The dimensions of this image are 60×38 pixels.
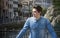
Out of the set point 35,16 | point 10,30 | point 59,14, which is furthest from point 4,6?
point 35,16

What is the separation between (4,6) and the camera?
635cm

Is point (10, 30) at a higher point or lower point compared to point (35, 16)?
lower

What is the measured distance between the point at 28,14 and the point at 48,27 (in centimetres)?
253

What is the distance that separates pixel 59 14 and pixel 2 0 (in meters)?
1.54

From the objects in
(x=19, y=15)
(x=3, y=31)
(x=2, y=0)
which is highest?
(x=2, y=0)

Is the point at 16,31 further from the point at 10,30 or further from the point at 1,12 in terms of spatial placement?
the point at 1,12

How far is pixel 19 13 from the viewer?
6.28 m

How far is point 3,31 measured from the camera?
6.41 meters

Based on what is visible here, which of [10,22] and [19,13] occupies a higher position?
[19,13]

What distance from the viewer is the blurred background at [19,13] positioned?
618 centimetres

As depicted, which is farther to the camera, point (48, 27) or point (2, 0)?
point (2, 0)

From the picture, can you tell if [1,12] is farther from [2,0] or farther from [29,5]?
[29,5]

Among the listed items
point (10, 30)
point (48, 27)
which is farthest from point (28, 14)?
point (48, 27)

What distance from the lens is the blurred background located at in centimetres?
618
